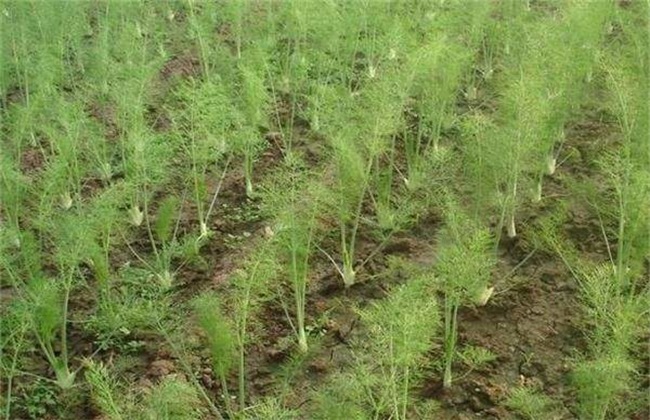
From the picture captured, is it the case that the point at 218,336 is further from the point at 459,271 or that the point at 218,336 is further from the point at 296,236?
the point at 459,271

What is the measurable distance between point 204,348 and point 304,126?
108 inches

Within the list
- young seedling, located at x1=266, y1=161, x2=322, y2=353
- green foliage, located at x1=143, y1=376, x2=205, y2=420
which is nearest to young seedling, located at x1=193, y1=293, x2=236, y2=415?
green foliage, located at x1=143, y1=376, x2=205, y2=420

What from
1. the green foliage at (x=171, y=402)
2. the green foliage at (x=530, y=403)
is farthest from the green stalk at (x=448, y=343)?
the green foliage at (x=171, y=402)

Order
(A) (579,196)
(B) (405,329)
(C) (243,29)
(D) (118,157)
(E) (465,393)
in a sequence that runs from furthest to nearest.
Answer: (C) (243,29) < (D) (118,157) < (A) (579,196) < (E) (465,393) < (B) (405,329)

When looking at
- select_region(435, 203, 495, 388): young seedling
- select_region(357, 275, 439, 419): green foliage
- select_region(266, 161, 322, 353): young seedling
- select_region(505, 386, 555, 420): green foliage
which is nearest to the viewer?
select_region(357, 275, 439, 419): green foliage

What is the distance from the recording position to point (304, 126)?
7055mm

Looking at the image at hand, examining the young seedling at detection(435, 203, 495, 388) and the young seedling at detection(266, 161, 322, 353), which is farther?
the young seedling at detection(266, 161, 322, 353)

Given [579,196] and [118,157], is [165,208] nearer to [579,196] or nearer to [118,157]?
[118,157]

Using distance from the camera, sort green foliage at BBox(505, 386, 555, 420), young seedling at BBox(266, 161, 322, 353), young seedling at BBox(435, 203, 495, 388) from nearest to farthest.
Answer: green foliage at BBox(505, 386, 555, 420)
young seedling at BBox(435, 203, 495, 388)
young seedling at BBox(266, 161, 322, 353)

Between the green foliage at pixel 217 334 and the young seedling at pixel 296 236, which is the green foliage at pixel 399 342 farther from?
the green foliage at pixel 217 334

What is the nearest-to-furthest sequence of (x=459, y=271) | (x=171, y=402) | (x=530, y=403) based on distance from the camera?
(x=171, y=402)
(x=530, y=403)
(x=459, y=271)

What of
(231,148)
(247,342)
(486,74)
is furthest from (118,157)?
(486,74)

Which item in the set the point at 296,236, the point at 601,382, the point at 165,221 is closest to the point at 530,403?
the point at 601,382

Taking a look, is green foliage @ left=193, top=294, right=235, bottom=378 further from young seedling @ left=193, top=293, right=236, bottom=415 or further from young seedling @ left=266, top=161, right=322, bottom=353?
young seedling @ left=266, top=161, right=322, bottom=353
